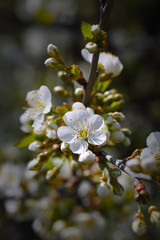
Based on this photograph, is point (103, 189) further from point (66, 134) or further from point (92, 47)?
point (92, 47)

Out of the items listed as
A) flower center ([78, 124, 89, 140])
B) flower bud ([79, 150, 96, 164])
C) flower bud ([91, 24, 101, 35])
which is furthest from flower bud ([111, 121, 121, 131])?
flower bud ([91, 24, 101, 35])

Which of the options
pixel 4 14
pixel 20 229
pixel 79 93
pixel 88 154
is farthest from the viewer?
pixel 4 14

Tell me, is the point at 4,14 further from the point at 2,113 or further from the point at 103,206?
the point at 103,206

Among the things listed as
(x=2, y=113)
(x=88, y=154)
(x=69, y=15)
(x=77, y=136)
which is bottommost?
(x=88, y=154)

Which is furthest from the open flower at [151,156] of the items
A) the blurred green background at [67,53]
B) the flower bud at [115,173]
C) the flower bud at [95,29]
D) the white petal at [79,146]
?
the blurred green background at [67,53]

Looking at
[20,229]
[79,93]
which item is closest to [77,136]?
[79,93]

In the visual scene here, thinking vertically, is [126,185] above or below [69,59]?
below
